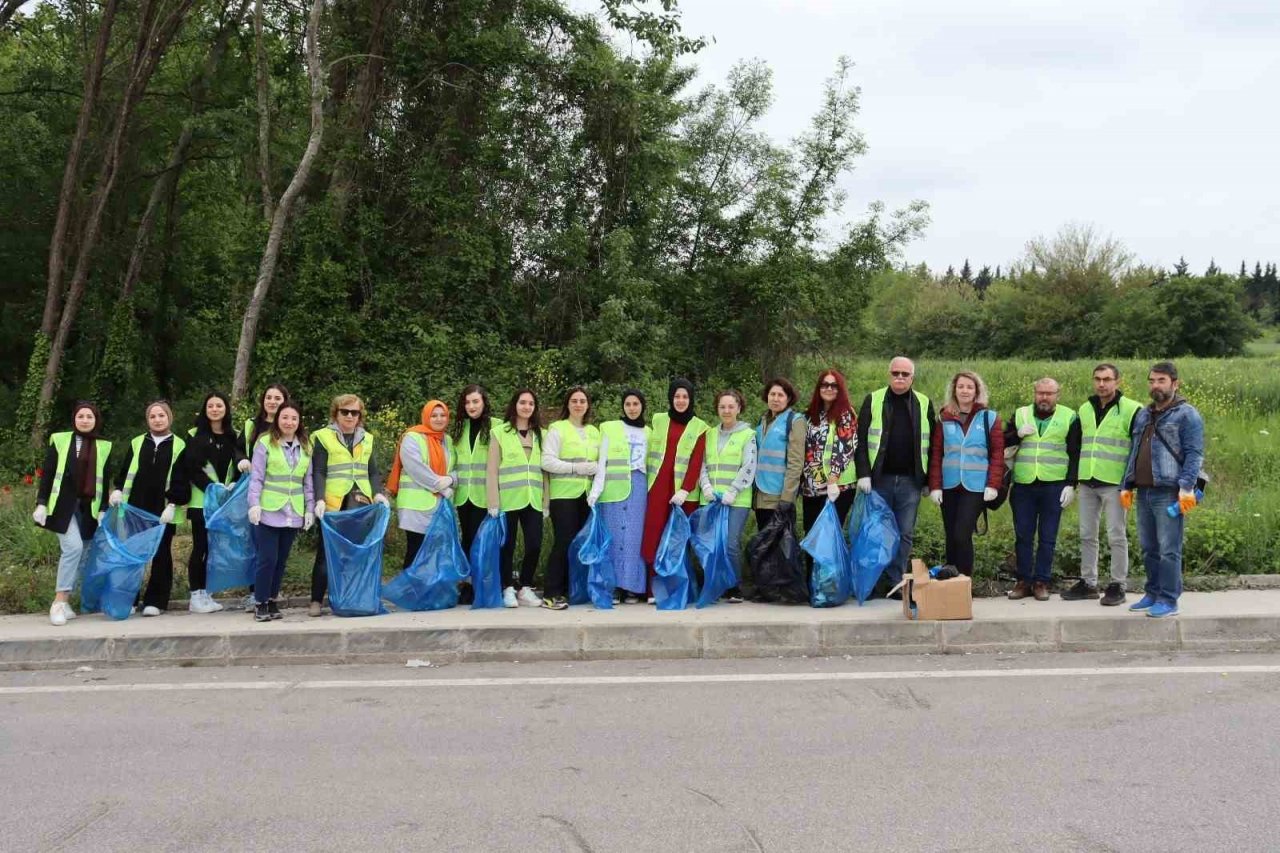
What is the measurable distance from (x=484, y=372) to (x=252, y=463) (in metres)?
10.2

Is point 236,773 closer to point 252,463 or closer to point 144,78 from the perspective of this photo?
point 252,463

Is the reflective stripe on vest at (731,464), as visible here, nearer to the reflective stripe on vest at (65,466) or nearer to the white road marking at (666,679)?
the white road marking at (666,679)

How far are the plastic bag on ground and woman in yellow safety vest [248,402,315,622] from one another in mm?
3519

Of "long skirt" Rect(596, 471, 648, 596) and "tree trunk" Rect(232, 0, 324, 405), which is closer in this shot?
"long skirt" Rect(596, 471, 648, 596)

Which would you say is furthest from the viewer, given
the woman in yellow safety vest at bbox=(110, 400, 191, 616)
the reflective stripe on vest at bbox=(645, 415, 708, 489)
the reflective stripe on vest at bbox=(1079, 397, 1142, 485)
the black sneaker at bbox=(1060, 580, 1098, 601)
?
the reflective stripe on vest at bbox=(645, 415, 708, 489)

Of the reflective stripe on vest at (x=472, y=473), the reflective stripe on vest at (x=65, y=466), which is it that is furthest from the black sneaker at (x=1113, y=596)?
the reflective stripe on vest at (x=65, y=466)

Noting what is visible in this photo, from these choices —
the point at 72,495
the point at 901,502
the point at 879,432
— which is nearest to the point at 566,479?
the point at 879,432

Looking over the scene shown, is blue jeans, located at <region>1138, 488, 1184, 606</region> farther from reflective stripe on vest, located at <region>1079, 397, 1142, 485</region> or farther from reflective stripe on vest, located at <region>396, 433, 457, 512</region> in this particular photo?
reflective stripe on vest, located at <region>396, 433, 457, 512</region>

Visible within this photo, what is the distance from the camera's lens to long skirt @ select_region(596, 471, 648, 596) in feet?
26.3

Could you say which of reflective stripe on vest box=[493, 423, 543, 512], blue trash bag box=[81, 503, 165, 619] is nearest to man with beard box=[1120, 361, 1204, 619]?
reflective stripe on vest box=[493, 423, 543, 512]

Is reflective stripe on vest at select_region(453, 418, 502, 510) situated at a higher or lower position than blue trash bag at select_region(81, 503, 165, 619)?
higher

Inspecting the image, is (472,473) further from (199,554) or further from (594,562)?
(199,554)

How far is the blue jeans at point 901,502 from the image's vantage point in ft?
25.5

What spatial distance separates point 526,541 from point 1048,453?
4.15m
